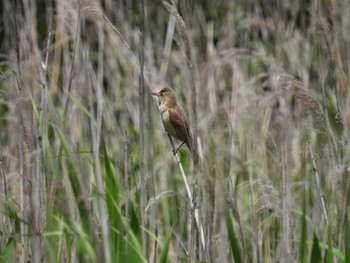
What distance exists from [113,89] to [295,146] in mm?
1331

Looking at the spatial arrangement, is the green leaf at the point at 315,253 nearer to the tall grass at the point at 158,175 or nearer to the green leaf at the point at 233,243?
the tall grass at the point at 158,175

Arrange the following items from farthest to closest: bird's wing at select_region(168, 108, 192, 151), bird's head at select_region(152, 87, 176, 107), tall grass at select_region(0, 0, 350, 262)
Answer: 1. bird's head at select_region(152, 87, 176, 107)
2. bird's wing at select_region(168, 108, 192, 151)
3. tall grass at select_region(0, 0, 350, 262)

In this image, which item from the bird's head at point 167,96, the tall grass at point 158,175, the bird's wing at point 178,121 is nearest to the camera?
the tall grass at point 158,175

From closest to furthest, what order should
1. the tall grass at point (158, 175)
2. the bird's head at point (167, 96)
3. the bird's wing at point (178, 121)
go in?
1. the tall grass at point (158, 175)
2. the bird's wing at point (178, 121)
3. the bird's head at point (167, 96)

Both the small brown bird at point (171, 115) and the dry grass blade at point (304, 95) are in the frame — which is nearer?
the dry grass blade at point (304, 95)

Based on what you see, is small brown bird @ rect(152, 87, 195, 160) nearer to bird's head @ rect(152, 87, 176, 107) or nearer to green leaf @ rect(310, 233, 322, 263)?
bird's head @ rect(152, 87, 176, 107)

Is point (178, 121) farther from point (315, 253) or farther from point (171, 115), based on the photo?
point (315, 253)

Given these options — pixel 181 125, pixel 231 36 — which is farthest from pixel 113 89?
pixel 181 125

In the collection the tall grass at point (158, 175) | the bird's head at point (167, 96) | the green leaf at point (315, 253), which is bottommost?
the green leaf at point (315, 253)

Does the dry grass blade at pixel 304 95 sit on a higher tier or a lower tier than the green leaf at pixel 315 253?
higher

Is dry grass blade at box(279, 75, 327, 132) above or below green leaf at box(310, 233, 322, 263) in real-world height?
above

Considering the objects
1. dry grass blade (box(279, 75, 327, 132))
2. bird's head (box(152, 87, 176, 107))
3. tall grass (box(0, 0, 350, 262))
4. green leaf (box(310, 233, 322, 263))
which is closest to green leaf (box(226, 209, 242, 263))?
tall grass (box(0, 0, 350, 262))

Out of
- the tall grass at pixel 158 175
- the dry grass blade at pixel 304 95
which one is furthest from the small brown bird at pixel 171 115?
the dry grass blade at pixel 304 95

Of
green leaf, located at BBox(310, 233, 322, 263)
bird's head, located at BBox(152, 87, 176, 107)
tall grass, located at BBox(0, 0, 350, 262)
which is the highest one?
bird's head, located at BBox(152, 87, 176, 107)
